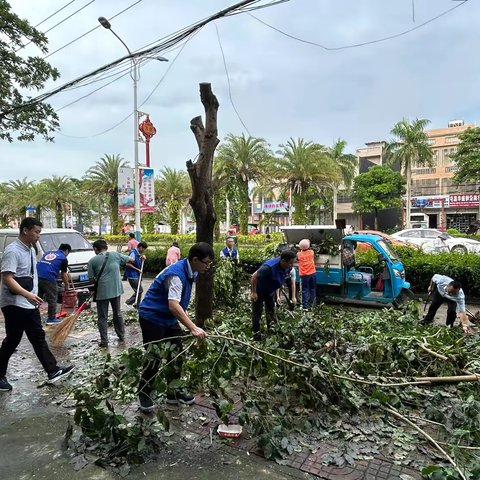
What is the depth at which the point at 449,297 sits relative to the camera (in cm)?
634

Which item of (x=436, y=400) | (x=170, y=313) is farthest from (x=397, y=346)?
(x=170, y=313)

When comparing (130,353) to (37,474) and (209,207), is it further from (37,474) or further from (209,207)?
(209,207)

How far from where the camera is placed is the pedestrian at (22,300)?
13.7 ft

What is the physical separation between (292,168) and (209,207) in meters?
22.6

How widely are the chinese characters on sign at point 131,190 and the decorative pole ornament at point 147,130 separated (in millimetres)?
496

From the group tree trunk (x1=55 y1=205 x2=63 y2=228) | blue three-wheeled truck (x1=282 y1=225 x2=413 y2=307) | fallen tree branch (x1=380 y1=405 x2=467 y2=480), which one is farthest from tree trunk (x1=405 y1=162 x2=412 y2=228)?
fallen tree branch (x1=380 y1=405 x2=467 y2=480)

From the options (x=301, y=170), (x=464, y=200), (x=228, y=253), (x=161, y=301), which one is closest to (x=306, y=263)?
(x=228, y=253)

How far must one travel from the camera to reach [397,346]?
4.56 metres

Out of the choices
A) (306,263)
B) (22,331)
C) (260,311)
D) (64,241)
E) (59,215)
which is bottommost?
(260,311)

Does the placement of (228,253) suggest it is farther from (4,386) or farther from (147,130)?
(147,130)

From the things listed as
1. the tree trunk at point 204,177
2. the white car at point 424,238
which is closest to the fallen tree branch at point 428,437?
the tree trunk at point 204,177

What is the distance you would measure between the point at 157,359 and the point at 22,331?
189 cm

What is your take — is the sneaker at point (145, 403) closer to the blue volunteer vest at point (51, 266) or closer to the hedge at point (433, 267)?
the blue volunteer vest at point (51, 266)

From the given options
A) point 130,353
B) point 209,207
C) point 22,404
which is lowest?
point 22,404
